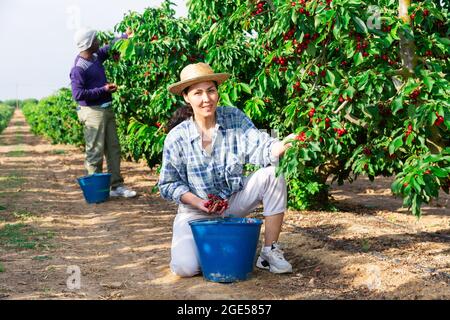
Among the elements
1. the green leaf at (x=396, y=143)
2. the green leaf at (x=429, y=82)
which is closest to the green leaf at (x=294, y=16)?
the green leaf at (x=429, y=82)

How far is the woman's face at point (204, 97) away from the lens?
11.3ft

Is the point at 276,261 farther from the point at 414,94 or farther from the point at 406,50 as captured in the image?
the point at 406,50

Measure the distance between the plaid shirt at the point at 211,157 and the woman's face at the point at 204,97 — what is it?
13 cm

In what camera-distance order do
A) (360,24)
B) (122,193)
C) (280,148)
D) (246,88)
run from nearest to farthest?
(360,24)
(280,148)
(246,88)
(122,193)

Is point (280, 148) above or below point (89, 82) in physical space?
below

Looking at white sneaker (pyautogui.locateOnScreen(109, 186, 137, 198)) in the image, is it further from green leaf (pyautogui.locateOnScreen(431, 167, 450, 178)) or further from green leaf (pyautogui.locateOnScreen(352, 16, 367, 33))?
green leaf (pyautogui.locateOnScreen(431, 167, 450, 178))

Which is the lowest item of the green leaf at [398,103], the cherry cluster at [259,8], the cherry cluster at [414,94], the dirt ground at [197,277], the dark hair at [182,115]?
the dirt ground at [197,277]

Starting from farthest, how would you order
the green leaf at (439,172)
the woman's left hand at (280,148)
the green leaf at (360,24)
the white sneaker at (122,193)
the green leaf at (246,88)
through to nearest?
the white sneaker at (122,193), the green leaf at (246,88), the woman's left hand at (280,148), the green leaf at (360,24), the green leaf at (439,172)

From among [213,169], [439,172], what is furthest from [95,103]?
[439,172]

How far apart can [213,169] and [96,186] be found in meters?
2.97

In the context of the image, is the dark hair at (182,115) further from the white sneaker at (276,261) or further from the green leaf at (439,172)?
the green leaf at (439,172)

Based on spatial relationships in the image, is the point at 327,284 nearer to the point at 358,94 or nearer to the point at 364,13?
the point at 358,94

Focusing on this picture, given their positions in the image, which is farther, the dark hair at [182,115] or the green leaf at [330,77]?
the dark hair at [182,115]

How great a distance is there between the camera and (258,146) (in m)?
3.53
